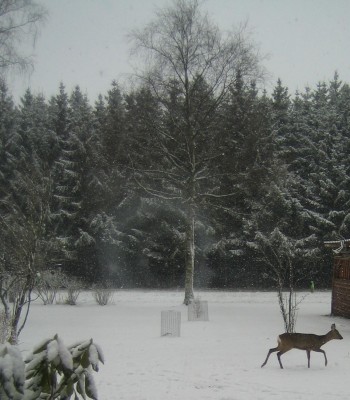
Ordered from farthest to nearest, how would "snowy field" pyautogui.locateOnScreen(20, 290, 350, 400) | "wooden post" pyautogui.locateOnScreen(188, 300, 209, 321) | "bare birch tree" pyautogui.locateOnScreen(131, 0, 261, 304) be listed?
1. "bare birch tree" pyautogui.locateOnScreen(131, 0, 261, 304)
2. "wooden post" pyautogui.locateOnScreen(188, 300, 209, 321)
3. "snowy field" pyautogui.locateOnScreen(20, 290, 350, 400)

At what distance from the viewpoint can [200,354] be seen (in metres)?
10.5

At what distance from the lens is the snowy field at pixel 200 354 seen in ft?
24.3

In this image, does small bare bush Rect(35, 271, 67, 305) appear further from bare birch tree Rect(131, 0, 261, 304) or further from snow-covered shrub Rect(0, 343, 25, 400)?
snow-covered shrub Rect(0, 343, 25, 400)

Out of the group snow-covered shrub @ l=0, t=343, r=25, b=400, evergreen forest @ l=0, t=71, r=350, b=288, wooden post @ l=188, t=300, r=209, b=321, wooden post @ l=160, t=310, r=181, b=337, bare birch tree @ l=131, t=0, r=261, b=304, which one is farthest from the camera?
evergreen forest @ l=0, t=71, r=350, b=288

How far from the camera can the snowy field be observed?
739 centimetres

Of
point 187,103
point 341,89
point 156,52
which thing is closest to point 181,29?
point 156,52

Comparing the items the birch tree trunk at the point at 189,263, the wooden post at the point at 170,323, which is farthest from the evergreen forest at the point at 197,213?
the wooden post at the point at 170,323

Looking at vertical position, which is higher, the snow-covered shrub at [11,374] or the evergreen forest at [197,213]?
the evergreen forest at [197,213]

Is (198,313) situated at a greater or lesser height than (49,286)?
lesser

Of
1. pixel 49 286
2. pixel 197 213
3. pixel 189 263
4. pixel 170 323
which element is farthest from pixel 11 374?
pixel 197 213

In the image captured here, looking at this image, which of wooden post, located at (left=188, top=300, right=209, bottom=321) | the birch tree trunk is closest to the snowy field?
wooden post, located at (left=188, top=300, right=209, bottom=321)

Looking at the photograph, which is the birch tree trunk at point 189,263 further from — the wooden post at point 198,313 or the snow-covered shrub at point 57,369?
the snow-covered shrub at point 57,369

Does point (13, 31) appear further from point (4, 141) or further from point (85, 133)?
point (4, 141)

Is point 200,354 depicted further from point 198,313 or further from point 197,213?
point 197,213
